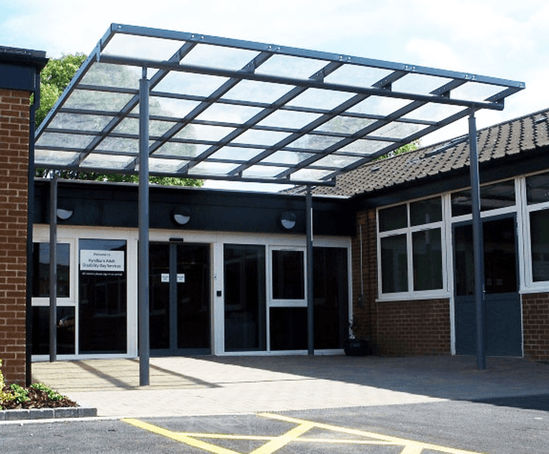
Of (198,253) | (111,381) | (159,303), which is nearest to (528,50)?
(198,253)

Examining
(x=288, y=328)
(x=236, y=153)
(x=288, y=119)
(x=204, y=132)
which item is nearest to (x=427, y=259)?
(x=288, y=328)

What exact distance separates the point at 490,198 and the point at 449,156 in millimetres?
2802

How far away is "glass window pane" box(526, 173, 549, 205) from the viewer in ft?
44.4

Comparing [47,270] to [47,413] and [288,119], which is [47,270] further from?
[47,413]

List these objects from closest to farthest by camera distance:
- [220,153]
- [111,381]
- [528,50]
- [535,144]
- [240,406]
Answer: [240,406] < [111,381] < [535,144] < [220,153] < [528,50]

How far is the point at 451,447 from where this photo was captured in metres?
5.91

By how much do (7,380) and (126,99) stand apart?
4.58 m

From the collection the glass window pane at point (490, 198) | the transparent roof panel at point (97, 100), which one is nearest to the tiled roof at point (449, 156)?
Answer: the glass window pane at point (490, 198)

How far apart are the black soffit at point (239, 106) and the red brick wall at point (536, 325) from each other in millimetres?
3161

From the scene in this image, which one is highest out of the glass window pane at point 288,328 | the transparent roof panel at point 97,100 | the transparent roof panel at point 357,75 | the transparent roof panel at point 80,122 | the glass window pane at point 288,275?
the transparent roof panel at point 357,75

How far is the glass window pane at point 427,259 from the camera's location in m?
16.1

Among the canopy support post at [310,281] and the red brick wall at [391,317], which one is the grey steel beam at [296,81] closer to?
the red brick wall at [391,317]

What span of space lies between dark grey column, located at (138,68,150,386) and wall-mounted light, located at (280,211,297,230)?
700 cm

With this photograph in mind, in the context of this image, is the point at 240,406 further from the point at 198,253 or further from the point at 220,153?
the point at 198,253
